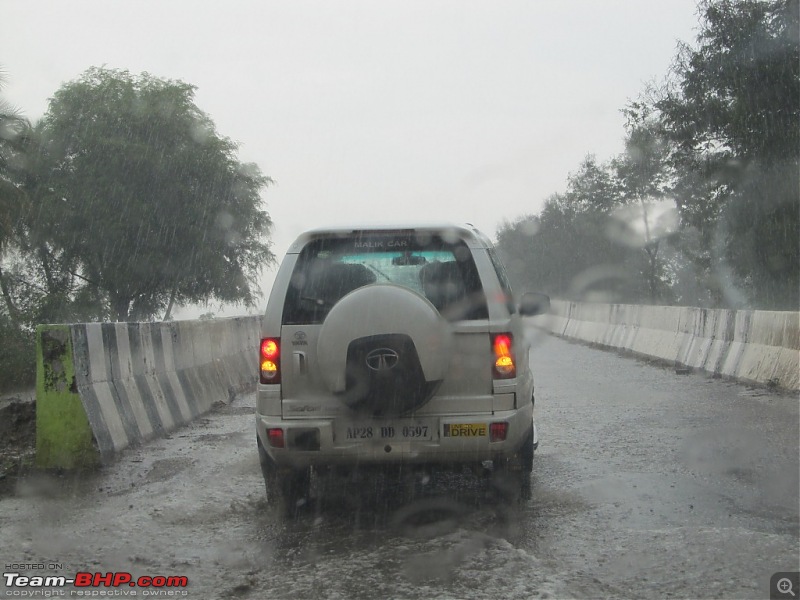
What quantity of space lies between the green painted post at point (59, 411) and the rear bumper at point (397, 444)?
2.65m

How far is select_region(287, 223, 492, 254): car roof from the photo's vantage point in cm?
620

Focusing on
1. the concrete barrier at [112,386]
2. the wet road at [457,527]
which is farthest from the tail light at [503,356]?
the concrete barrier at [112,386]

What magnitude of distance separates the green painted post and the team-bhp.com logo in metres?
2.91

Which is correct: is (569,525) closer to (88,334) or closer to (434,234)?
(434,234)

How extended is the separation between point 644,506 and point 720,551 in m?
1.18

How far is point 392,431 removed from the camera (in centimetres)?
596

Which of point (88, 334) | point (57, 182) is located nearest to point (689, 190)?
point (57, 182)

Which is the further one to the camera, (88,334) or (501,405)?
(88,334)

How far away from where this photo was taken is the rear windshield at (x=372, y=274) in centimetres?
610

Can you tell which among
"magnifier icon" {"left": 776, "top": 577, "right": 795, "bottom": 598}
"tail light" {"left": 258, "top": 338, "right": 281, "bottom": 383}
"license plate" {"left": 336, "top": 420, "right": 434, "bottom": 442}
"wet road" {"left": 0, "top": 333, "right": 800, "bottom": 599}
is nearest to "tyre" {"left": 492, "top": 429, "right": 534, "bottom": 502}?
"wet road" {"left": 0, "top": 333, "right": 800, "bottom": 599}

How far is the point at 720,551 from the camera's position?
16.9 ft

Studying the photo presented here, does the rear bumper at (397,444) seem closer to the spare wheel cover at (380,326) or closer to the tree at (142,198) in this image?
the spare wheel cover at (380,326)

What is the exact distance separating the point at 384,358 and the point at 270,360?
2.74 ft

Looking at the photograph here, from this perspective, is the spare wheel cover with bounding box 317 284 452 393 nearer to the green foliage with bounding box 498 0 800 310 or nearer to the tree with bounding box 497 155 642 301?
the green foliage with bounding box 498 0 800 310
